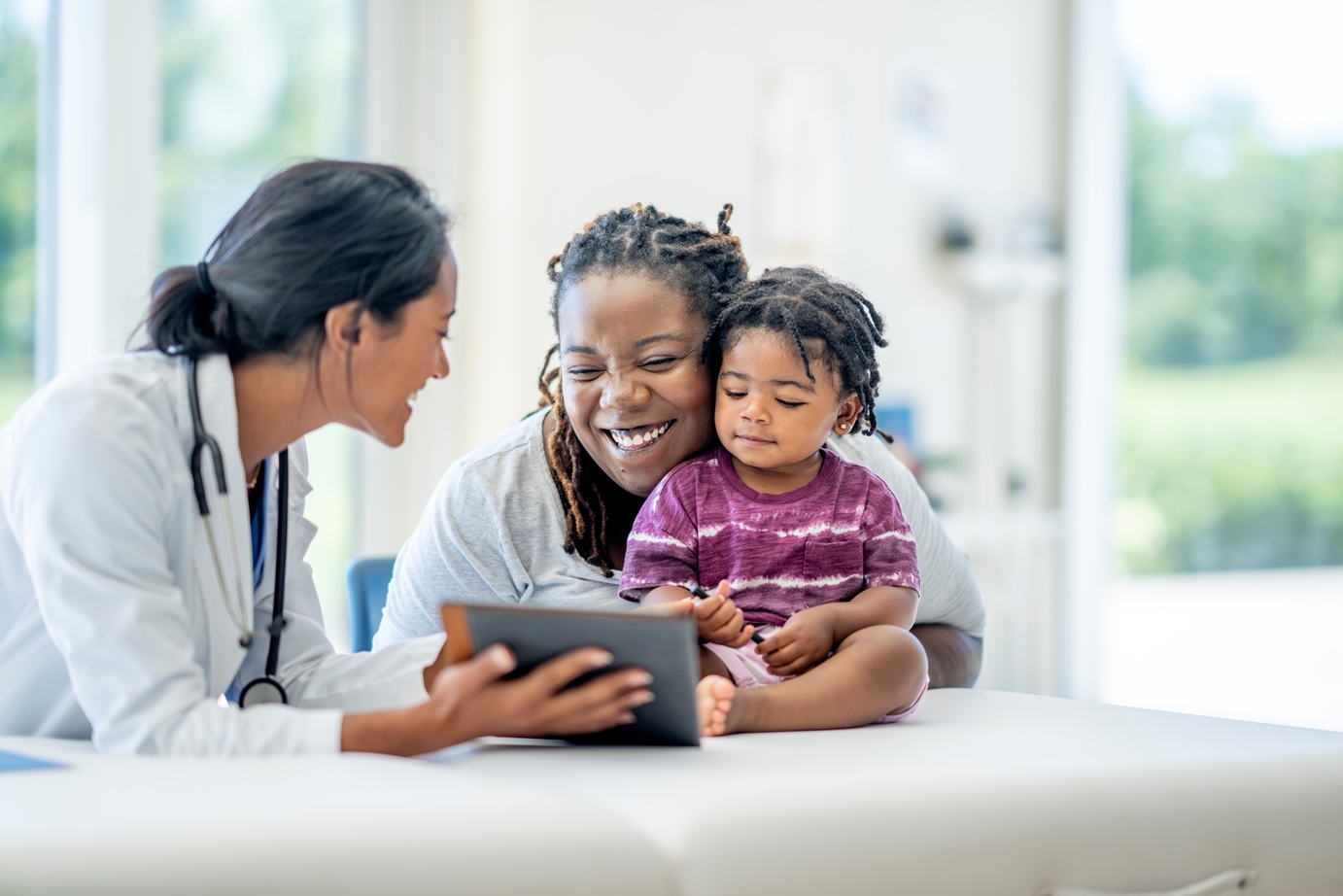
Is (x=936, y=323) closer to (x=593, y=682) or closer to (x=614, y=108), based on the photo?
(x=614, y=108)

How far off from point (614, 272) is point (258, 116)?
1.96 metres

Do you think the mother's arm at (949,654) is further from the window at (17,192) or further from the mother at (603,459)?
the window at (17,192)

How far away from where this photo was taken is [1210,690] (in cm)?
453

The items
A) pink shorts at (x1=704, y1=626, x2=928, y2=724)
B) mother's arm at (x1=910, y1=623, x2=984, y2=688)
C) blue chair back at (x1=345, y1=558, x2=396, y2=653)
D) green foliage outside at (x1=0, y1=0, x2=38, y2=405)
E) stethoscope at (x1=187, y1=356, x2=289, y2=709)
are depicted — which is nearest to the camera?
stethoscope at (x1=187, y1=356, x2=289, y2=709)

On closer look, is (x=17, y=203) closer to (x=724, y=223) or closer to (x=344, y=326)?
(x=724, y=223)

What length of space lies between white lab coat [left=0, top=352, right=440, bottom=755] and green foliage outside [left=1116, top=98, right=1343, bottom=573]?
418cm

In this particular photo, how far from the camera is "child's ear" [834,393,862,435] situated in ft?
5.30

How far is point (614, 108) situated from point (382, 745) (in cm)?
271

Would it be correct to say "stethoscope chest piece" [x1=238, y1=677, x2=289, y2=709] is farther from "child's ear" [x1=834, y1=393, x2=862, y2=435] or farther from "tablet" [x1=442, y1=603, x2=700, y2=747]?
"child's ear" [x1=834, y1=393, x2=862, y2=435]

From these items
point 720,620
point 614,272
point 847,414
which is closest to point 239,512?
point 720,620

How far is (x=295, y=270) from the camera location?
1225 mm

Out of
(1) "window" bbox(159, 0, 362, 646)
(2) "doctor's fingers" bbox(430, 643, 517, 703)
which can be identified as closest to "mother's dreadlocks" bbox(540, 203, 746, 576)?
(2) "doctor's fingers" bbox(430, 643, 517, 703)

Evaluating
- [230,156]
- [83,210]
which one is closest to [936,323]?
[230,156]

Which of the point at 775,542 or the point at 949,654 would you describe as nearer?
the point at 775,542
